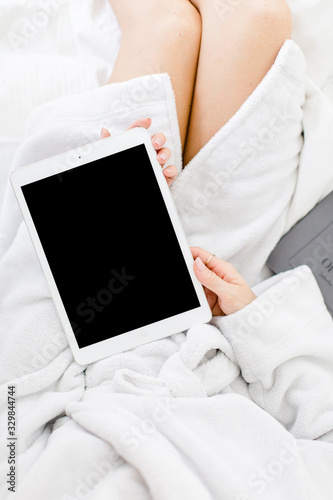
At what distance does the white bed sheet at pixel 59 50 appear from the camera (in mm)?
813

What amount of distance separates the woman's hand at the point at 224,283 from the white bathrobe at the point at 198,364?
2 centimetres

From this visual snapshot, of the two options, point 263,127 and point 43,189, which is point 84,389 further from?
point 263,127

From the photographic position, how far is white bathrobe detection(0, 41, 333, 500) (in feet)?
1.83

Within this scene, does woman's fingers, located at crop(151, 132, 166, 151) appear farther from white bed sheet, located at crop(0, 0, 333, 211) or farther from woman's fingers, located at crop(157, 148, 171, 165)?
white bed sheet, located at crop(0, 0, 333, 211)

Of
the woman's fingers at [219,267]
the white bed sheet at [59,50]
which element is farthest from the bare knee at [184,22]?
the woman's fingers at [219,267]

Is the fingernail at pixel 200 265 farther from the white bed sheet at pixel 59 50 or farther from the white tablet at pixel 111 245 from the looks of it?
the white bed sheet at pixel 59 50

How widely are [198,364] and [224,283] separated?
0.43 feet

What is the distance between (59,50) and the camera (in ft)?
3.01

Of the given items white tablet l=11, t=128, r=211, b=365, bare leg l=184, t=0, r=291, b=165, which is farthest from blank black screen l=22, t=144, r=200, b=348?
bare leg l=184, t=0, r=291, b=165

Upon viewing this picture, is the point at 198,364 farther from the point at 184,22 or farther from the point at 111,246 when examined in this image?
the point at 184,22

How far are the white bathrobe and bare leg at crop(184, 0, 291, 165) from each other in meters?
0.03

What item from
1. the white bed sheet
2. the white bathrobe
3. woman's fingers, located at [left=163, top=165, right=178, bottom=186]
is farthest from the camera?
the white bed sheet

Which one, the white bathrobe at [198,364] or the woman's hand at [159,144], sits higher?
the woman's hand at [159,144]

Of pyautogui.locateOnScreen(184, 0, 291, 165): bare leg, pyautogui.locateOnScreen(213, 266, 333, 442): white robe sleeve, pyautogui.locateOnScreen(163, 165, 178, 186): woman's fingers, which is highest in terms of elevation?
pyautogui.locateOnScreen(184, 0, 291, 165): bare leg
